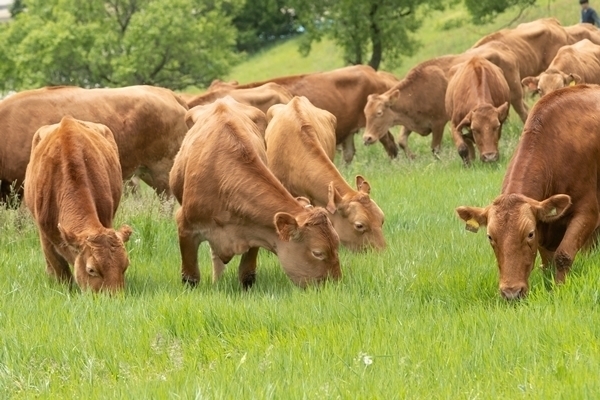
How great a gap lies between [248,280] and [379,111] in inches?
474

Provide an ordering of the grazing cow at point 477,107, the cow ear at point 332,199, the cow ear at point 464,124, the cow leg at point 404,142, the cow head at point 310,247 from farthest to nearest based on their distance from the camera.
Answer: the cow leg at point 404,142 < the cow ear at point 464,124 < the grazing cow at point 477,107 < the cow ear at point 332,199 < the cow head at point 310,247

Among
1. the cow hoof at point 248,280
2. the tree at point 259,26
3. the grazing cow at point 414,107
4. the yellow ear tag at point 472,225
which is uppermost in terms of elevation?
the yellow ear tag at point 472,225

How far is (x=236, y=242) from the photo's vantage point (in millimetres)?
8992

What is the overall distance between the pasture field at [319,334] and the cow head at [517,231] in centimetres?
16

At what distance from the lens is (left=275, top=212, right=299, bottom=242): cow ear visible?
8.49 metres

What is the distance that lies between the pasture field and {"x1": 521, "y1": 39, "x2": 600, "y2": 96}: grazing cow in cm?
870

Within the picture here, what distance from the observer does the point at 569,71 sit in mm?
19531

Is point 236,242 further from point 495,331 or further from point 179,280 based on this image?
point 495,331

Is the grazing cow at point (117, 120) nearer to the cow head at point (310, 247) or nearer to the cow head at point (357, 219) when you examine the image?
the cow head at point (357, 219)

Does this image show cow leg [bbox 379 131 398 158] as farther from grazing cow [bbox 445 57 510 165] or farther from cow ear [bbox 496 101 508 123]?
cow ear [bbox 496 101 508 123]

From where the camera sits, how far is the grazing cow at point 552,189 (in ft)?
25.1

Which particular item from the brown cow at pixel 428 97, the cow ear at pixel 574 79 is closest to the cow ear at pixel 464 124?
the cow ear at pixel 574 79

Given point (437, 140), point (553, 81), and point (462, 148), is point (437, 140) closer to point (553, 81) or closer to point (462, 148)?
point (553, 81)

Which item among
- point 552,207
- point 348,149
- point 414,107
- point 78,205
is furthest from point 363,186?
point 348,149
